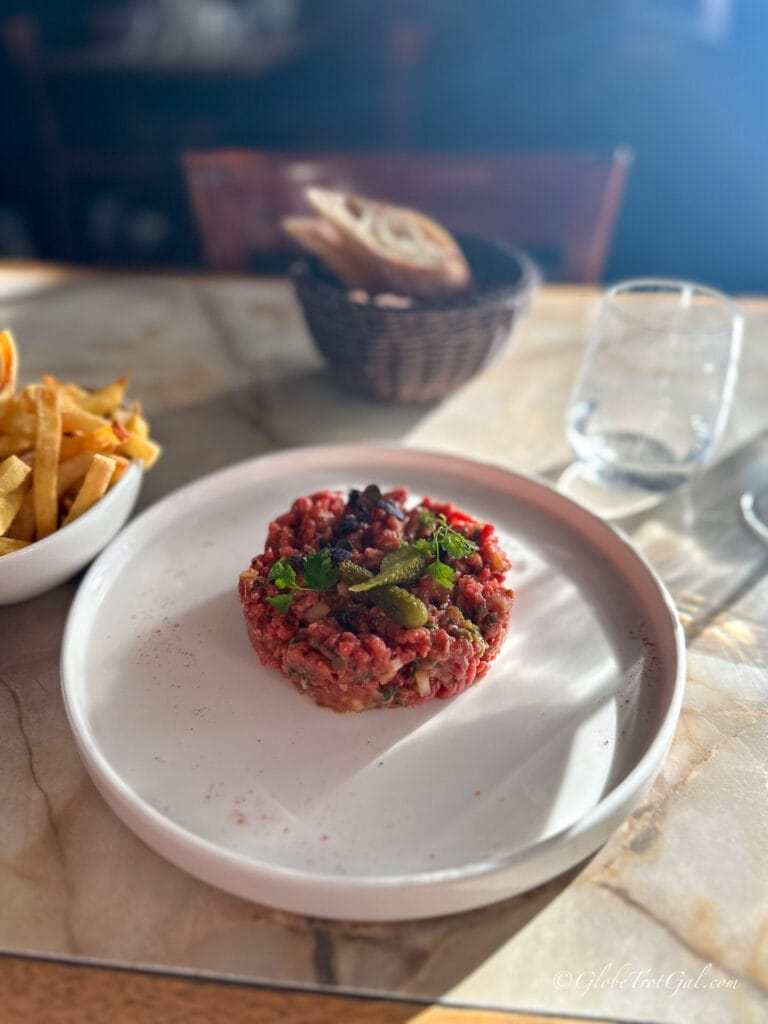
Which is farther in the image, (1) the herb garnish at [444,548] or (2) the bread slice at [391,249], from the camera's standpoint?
(2) the bread slice at [391,249]

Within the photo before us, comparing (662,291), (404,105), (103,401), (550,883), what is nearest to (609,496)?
(662,291)

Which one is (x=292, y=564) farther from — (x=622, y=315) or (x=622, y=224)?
(x=622, y=224)

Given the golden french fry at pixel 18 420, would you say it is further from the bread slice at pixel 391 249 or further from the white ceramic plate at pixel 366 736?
the bread slice at pixel 391 249

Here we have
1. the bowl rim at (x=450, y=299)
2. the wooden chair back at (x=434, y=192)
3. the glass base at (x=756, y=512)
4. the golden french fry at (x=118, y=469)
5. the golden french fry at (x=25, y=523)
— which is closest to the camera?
the golden french fry at (x=25, y=523)

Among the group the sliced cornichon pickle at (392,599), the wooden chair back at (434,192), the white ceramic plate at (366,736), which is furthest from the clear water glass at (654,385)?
the wooden chair back at (434,192)

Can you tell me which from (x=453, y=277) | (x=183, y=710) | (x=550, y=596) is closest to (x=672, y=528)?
(x=550, y=596)

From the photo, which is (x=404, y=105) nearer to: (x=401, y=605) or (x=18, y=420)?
(x=18, y=420)
